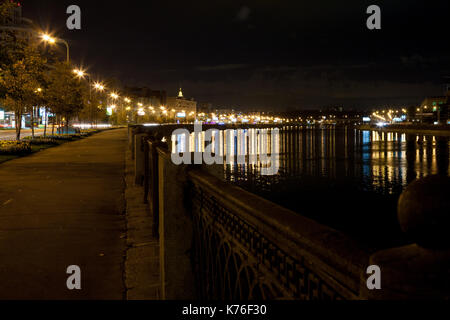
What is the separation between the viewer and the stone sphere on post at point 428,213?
1188 millimetres

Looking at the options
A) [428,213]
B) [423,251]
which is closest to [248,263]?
[423,251]

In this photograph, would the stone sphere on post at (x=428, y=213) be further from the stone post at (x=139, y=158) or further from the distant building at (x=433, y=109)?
the distant building at (x=433, y=109)

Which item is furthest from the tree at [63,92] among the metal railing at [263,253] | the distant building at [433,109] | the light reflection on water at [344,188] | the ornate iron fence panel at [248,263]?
the distant building at [433,109]

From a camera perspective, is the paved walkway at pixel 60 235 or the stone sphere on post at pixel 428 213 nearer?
the stone sphere on post at pixel 428 213

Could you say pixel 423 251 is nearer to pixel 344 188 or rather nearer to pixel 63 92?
pixel 344 188

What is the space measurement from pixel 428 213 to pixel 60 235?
22.7ft

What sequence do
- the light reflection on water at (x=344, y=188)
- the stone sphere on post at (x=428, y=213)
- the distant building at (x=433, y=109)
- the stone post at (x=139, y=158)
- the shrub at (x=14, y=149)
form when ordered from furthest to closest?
the distant building at (x=433, y=109) < the shrub at (x=14, y=149) < the light reflection on water at (x=344, y=188) < the stone post at (x=139, y=158) < the stone sphere on post at (x=428, y=213)

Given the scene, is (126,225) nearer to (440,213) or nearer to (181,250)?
(181,250)

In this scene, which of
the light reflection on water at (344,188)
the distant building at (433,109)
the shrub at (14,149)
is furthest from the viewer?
the distant building at (433,109)

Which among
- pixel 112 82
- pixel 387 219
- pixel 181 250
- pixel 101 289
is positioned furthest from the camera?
pixel 112 82

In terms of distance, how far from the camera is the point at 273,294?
85.2 inches

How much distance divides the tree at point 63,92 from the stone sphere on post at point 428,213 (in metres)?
39.1
